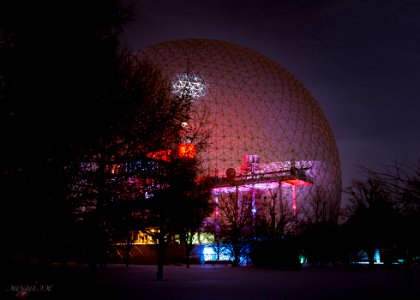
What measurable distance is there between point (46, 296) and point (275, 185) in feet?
133

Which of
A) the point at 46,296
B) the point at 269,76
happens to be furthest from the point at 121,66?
the point at 269,76

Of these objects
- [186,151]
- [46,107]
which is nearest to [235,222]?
[186,151]

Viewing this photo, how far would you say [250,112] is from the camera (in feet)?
151

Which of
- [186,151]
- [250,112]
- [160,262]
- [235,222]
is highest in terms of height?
[250,112]

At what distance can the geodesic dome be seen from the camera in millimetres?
43719

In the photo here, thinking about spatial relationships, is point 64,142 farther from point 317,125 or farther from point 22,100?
point 317,125

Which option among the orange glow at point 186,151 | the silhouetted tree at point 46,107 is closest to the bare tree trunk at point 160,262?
the orange glow at point 186,151

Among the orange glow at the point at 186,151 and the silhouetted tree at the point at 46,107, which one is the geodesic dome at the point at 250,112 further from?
the silhouetted tree at the point at 46,107

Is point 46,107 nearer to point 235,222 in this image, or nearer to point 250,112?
point 235,222

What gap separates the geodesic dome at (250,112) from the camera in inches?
1721

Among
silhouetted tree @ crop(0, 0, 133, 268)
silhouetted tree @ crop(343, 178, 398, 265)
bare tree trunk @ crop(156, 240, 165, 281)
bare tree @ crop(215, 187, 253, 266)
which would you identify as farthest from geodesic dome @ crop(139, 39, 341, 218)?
silhouetted tree @ crop(0, 0, 133, 268)

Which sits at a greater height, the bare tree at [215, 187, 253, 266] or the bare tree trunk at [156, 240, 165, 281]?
the bare tree at [215, 187, 253, 266]

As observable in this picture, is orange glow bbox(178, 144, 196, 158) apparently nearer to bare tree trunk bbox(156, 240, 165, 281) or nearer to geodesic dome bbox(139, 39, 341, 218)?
bare tree trunk bbox(156, 240, 165, 281)

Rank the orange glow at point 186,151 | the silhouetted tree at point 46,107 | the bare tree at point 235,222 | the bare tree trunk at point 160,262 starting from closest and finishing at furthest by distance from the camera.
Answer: the silhouetted tree at point 46,107
the orange glow at point 186,151
the bare tree trunk at point 160,262
the bare tree at point 235,222
